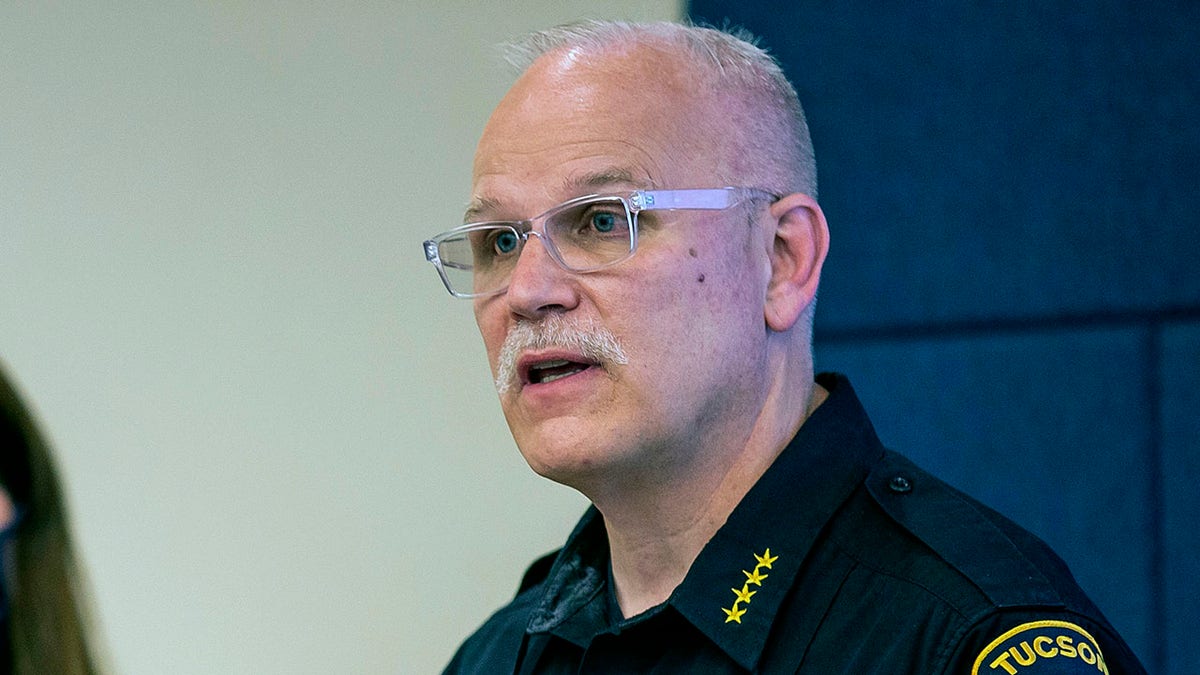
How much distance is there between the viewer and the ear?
Result: 3.71 feet

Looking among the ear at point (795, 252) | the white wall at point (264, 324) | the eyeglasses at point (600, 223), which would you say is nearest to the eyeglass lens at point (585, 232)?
the eyeglasses at point (600, 223)

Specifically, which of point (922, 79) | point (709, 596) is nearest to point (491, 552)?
point (709, 596)

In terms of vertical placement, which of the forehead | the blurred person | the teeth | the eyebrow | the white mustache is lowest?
the blurred person

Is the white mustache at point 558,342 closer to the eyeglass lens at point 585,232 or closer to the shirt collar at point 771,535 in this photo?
the eyeglass lens at point 585,232

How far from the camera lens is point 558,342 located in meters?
1.06

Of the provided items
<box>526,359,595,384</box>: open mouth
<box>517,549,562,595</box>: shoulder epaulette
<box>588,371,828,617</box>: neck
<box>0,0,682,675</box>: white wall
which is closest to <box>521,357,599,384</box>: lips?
<box>526,359,595,384</box>: open mouth

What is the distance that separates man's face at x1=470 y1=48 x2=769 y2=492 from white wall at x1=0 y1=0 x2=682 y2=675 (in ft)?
1.73

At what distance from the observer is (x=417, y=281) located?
1.66 meters

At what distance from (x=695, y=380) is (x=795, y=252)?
0.54 ft

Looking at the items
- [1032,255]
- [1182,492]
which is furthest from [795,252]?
[1182,492]

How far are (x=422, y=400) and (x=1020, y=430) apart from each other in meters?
0.73

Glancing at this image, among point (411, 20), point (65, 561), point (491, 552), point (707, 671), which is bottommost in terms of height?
point (491, 552)

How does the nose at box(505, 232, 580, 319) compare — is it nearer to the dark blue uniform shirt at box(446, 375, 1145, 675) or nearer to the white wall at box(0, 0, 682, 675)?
the dark blue uniform shirt at box(446, 375, 1145, 675)

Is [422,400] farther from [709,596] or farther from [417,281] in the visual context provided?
[709,596]
